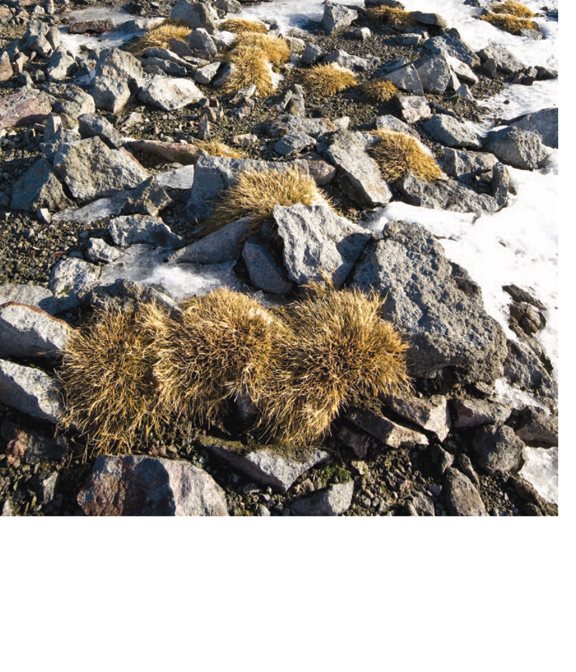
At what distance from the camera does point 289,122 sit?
9664mm

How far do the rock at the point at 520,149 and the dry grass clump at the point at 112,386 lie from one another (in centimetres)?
775

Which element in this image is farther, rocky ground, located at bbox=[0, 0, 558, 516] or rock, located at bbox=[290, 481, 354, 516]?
rocky ground, located at bbox=[0, 0, 558, 516]

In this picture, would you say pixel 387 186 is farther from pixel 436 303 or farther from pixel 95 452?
pixel 95 452

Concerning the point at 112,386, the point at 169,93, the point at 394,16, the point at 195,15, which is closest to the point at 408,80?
the point at 394,16

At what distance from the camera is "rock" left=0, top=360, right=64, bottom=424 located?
5070 millimetres

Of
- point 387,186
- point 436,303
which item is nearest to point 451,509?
point 436,303

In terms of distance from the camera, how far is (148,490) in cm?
475

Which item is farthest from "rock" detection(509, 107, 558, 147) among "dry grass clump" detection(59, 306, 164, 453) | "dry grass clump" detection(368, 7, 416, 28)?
"dry grass clump" detection(59, 306, 164, 453)

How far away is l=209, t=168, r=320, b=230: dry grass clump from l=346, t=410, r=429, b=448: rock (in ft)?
9.81

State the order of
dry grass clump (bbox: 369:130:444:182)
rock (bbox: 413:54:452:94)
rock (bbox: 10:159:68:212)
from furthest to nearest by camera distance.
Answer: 1. rock (bbox: 413:54:452:94)
2. dry grass clump (bbox: 369:130:444:182)
3. rock (bbox: 10:159:68:212)

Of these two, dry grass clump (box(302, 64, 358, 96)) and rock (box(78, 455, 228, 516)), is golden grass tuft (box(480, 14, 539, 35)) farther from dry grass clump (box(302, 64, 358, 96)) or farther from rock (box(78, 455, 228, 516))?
rock (box(78, 455, 228, 516))

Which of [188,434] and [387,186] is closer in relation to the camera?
[188,434]

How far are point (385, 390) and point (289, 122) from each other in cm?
619

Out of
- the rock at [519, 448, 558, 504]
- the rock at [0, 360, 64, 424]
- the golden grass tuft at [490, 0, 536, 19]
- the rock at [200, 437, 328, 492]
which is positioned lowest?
the rock at [519, 448, 558, 504]
